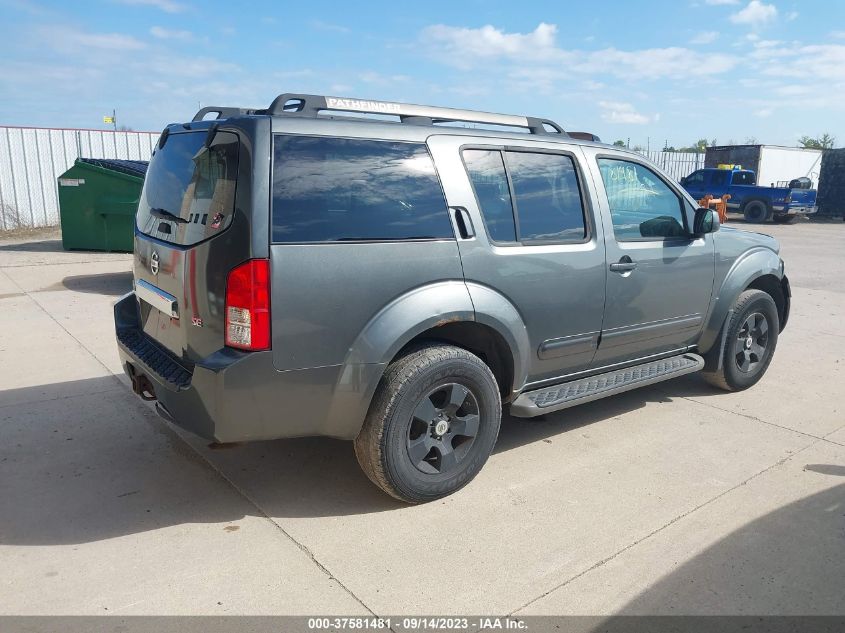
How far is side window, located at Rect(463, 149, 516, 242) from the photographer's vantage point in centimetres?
368

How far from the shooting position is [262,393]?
302 cm

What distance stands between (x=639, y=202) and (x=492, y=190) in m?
1.31

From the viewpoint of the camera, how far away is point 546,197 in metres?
3.99

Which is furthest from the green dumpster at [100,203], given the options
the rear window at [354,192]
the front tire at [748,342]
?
the front tire at [748,342]

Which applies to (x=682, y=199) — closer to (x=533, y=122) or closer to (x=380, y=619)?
(x=533, y=122)

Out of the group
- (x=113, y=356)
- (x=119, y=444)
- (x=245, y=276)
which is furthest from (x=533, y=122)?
(x=113, y=356)

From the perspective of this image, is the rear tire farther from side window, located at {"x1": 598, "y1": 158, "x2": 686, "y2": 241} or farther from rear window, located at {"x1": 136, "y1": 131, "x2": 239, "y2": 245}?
rear window, located at {"x1": 136, "y1": 131, "x2": 239, "y2": 245}

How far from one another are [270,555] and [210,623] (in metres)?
0.49

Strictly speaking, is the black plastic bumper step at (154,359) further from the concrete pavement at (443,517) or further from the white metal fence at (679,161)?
the white metal fence at (679,161)

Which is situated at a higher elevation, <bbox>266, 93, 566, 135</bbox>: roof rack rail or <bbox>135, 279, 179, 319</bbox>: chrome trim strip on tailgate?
<bbox>266, 93, 566, 135</bbox>: roof rack rail

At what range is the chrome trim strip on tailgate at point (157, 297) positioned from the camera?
3.29 metres

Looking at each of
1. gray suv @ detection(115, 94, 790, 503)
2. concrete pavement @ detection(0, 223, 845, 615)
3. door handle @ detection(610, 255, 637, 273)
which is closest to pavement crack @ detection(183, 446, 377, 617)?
concrete pavement @ detection(0, 223, 845, 615)

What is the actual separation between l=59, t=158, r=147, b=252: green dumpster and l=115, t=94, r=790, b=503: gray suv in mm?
6633

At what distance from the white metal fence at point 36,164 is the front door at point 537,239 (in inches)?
616
